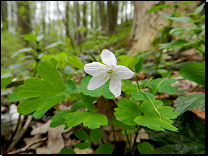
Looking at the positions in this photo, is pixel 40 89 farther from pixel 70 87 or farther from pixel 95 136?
pixel 95 136

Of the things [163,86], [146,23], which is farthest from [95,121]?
[146,23]

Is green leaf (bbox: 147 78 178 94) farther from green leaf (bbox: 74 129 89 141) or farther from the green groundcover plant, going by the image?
green leaf (bbox: 74 129 89 141)

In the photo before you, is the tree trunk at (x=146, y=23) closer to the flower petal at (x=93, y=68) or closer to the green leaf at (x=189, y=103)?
the green leaf at (x=189, y=103)

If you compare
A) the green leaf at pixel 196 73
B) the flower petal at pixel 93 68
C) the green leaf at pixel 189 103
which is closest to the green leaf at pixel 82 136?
the flower petal at pixel 93 68

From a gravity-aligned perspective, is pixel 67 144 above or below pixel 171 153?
below

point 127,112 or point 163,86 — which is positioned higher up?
point 163,86

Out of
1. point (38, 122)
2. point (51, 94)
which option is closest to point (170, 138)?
point (51, 94)

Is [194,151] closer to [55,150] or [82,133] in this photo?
[82,133]

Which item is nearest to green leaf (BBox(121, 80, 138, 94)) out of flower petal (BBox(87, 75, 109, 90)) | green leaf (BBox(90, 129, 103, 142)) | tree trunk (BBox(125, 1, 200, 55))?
flower petal (BBox(87, 75, 109, 90))
